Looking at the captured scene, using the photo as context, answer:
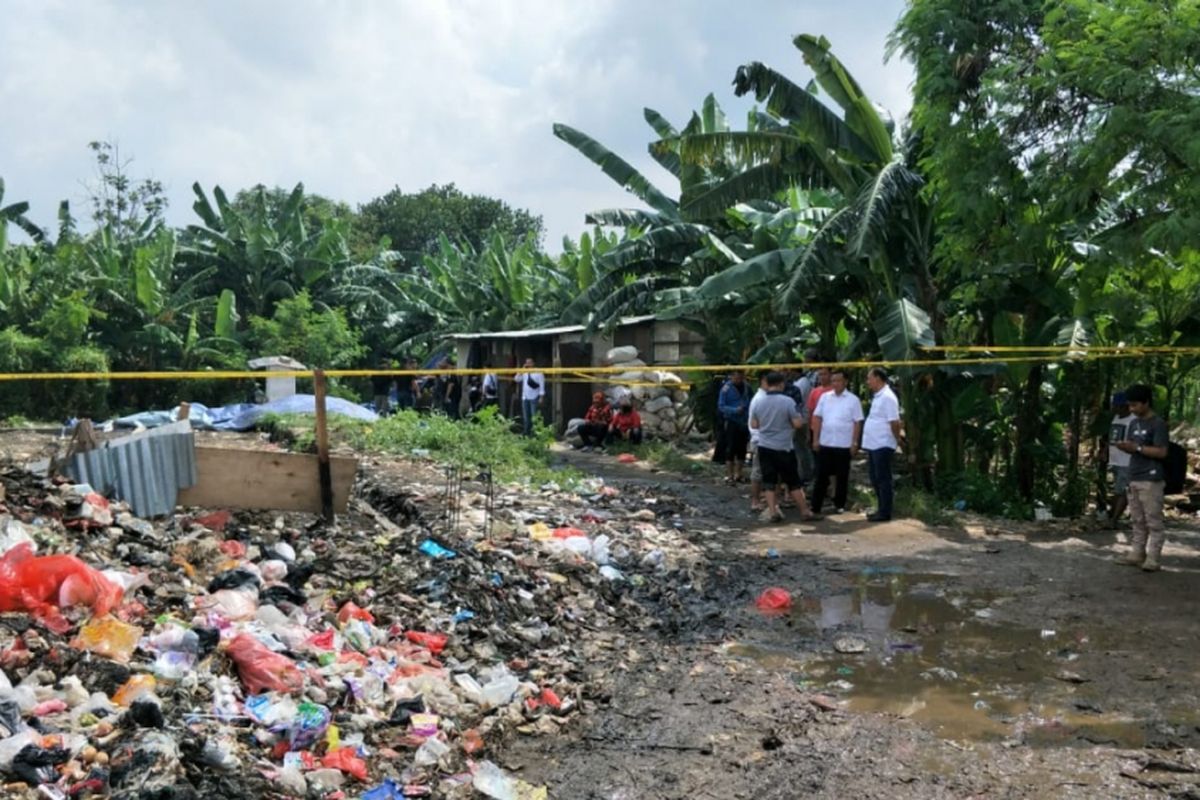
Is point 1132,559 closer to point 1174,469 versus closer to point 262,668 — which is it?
point 1174,469

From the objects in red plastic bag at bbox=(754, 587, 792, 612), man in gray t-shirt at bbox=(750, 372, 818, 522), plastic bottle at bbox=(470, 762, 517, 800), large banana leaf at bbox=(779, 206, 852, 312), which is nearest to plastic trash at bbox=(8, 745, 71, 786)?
plastic bottle at bbox=(470, 762, 517, 800)

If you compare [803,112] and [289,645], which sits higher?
[803,112]

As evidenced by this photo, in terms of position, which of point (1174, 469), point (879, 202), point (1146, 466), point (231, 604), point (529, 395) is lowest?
point (231, 604)

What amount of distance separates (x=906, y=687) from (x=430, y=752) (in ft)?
7.77

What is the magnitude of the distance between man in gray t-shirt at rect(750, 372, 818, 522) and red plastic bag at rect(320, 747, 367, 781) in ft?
19.9

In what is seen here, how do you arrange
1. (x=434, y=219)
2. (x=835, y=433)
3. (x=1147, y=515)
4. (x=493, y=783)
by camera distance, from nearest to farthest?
(x=493, y=783) → (x=1147, y=515) → (x=835, y=433) → (x=434, y=219)

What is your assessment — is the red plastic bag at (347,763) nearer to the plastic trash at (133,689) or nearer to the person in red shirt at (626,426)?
the plastic trash at (133,689)

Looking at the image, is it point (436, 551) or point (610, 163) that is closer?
point (436, 551)

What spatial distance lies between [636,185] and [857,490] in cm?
633

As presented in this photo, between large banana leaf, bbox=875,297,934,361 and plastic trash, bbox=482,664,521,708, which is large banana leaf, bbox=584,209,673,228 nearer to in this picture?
large banana leaf, bbox=875,297,934,361

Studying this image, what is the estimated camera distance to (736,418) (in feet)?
38.0

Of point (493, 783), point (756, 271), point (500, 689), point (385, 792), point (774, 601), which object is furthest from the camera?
point (756, 271)

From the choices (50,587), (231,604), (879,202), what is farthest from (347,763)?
(879,202)

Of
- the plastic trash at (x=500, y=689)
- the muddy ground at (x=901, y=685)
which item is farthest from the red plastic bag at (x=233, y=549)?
the muddy ground at (x=901, y=685)
